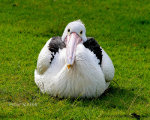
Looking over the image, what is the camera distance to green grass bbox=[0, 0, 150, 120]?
5.98 m

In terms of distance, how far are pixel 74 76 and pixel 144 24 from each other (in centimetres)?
618

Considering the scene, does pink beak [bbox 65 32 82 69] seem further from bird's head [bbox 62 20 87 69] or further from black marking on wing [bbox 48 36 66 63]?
black marking on wing [bbox 48 36 66 63]

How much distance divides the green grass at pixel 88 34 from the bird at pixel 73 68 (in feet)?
0.61

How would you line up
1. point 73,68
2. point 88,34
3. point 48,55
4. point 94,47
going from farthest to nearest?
point 88,34, point 94,47, point 48,55, point 73,68

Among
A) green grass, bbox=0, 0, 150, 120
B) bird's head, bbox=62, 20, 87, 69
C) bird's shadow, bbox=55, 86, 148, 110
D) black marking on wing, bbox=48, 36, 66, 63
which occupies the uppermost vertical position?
bird's head, bbox=62, 20, 87, 69

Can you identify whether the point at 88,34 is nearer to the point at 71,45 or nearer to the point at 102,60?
the point at 102,60

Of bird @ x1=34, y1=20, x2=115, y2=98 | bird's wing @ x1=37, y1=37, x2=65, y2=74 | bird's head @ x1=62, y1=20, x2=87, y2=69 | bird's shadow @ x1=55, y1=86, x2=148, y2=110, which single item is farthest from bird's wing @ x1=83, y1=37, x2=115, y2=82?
bird's wing @ x1=37, y1=37, x2=65, y2=74

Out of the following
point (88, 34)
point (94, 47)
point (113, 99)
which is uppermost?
point (94, 47)

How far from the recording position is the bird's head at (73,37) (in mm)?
6133

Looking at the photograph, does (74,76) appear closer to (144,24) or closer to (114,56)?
(114,56)

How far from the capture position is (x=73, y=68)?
6215 mm

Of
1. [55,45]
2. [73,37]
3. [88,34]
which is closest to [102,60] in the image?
[73,37]

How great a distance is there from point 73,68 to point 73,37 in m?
0.61

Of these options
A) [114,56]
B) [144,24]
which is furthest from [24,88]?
[144,24]
